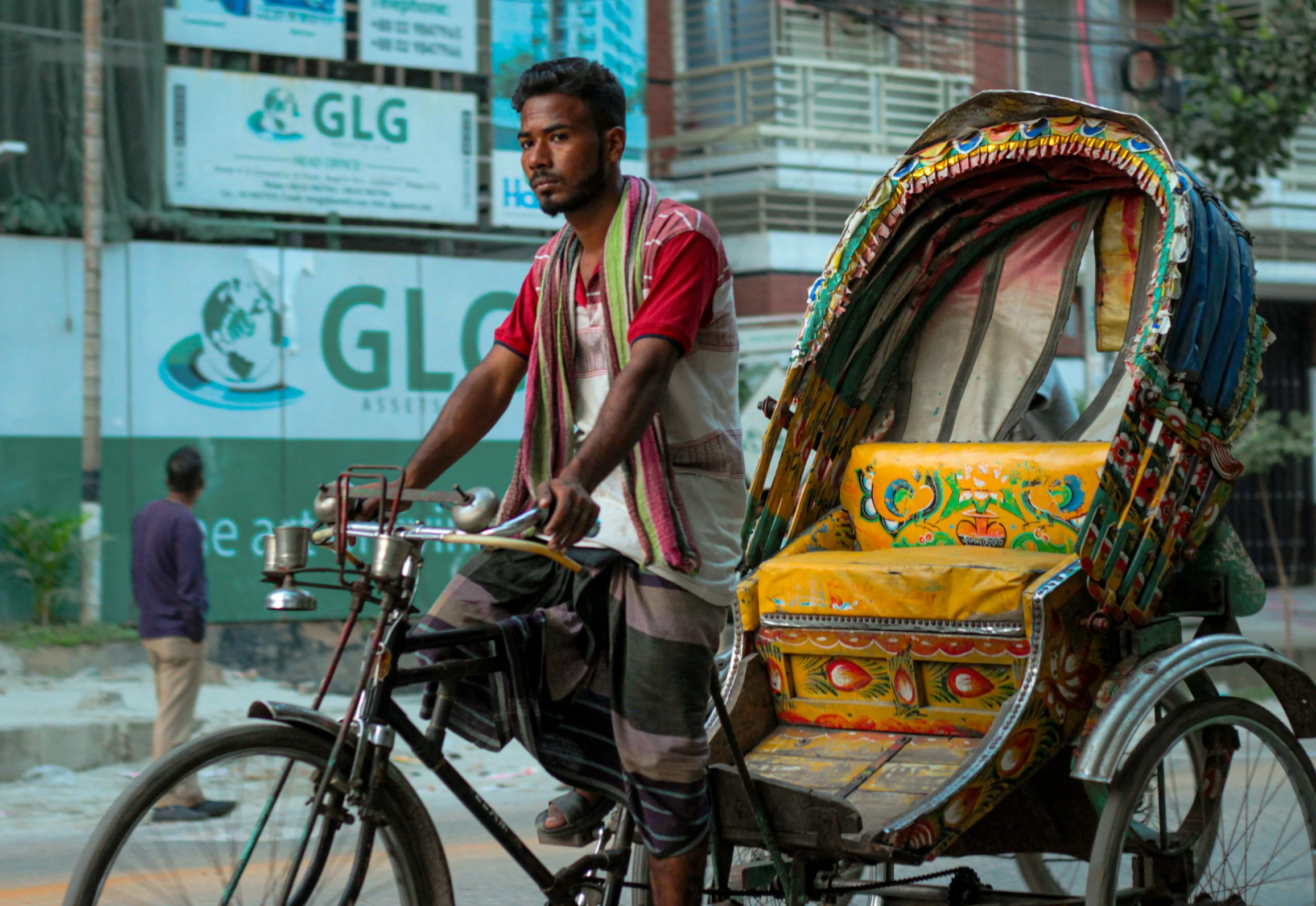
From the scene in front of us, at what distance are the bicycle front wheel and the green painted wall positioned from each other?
271 inches

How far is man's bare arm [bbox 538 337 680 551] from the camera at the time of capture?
2.50m

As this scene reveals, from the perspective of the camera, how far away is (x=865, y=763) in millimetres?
3574

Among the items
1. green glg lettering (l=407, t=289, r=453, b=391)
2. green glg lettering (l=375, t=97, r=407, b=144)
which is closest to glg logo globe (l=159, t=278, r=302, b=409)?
green glg lettering (l=407, t=289, r=453, b=391)

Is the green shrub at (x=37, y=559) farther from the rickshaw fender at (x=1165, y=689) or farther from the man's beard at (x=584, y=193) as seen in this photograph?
the rickshaw fender at (x=1165, y=689)

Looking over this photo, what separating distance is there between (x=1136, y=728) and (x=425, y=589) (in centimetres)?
793

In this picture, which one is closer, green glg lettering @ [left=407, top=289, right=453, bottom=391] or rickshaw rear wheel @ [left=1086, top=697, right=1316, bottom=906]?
rickshaw rear wheel @ [left=1086, top=697, right=1316, bottom=906]

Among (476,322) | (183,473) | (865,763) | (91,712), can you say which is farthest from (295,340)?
(865,763)

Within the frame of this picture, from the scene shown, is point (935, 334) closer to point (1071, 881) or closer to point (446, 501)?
point (1071, 881)

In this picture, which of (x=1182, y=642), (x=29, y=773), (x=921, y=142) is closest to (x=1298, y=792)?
(x=1182, y=642)

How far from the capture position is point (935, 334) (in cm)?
449

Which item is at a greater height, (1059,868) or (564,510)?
(564,510)

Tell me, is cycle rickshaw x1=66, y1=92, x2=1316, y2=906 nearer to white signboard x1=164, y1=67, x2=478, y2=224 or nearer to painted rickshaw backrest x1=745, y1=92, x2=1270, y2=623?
painted rickshaw backrest x1=745, y1=92, x2=1270, y2=623

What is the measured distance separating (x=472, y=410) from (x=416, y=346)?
310 inches

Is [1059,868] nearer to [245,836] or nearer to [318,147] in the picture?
[245,836]
